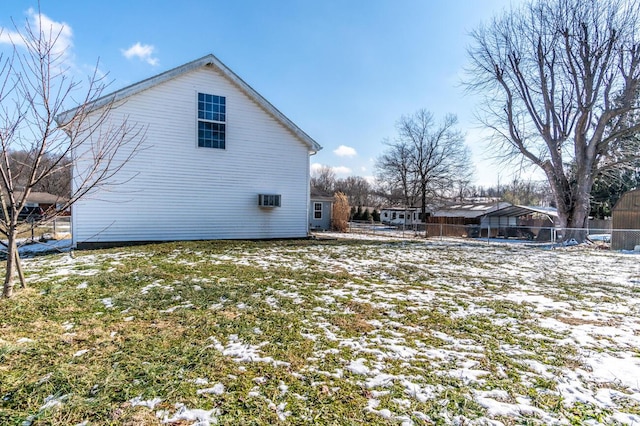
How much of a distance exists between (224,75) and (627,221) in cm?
1835

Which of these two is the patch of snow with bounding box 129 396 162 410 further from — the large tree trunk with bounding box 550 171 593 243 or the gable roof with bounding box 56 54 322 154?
the large tree trunk with bounding box 550 171 593 243

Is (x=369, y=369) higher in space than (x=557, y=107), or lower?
lower

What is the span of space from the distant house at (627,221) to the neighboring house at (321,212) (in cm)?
1627

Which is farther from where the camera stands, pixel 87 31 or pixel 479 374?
pixel 87 31

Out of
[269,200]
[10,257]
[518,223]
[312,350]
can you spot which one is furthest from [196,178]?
[518,223]

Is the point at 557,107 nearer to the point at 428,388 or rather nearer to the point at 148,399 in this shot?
the point at 428,388

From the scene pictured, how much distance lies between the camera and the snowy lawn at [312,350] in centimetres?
218

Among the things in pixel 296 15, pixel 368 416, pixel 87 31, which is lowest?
pixel 368 416

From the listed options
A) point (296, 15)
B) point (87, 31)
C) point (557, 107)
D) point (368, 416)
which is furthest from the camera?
point (557, 107)

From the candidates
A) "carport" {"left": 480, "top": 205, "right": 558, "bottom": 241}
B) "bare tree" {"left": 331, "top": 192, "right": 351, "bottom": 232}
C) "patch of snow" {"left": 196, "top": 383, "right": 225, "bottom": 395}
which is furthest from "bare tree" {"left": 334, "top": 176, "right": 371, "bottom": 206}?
"patch of snow" {"left": 196, "top": 383, "right": 225, "bottom": 395}

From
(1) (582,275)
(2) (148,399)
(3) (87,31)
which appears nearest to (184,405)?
(2) (148,399)

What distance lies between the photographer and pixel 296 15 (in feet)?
36.0

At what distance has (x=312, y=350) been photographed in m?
3.04

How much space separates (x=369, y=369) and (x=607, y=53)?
19.3 m
